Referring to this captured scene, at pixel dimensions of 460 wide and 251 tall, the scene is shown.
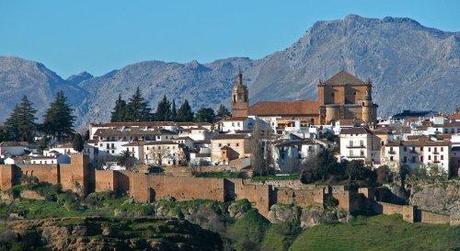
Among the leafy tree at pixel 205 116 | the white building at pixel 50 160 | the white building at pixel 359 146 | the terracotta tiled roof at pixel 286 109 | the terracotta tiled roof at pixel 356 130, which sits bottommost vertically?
the white building at pixel 50 160

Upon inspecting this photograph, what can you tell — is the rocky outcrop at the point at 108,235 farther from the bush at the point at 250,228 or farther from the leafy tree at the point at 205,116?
the leafy tree at the point at 205,116

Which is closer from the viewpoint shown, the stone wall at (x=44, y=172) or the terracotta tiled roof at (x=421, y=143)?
the terracotta tiled roof at (x=421, y=143)

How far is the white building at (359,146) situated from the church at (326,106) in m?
9.92

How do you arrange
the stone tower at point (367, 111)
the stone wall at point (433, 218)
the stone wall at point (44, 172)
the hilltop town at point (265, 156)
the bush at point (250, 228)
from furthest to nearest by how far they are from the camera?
1. the stone tower at point (367, 111)
2. the stone wall at point (44, 172)
3. the hilltop town at point (265, 156)
4. the bush at point (250, 228)
5. the stone wall at point (433, 218)

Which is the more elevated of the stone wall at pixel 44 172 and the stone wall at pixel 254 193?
the stone wall at pixel 44 172

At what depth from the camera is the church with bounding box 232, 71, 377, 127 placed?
84.1 m

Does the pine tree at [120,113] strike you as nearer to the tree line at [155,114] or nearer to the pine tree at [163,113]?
the tree line at [155,114]

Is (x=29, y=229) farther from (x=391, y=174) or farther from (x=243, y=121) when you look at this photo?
(x=243, y=121)

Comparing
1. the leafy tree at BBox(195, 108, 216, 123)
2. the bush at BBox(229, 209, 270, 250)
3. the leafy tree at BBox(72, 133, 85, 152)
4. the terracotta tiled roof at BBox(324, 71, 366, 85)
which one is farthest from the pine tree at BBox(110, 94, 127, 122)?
the bush at BBox(229, 209, 270, 250)

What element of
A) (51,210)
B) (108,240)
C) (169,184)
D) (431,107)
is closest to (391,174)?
(169,184)

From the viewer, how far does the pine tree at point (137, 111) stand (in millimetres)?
89625

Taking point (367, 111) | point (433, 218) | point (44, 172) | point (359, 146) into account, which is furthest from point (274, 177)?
point (367, 111)

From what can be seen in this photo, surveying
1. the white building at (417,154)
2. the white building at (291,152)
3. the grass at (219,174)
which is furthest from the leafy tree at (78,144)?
the white building at (417,154)

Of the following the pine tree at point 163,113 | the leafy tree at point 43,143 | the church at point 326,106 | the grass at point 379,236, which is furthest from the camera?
the pine tree at point 163,113
